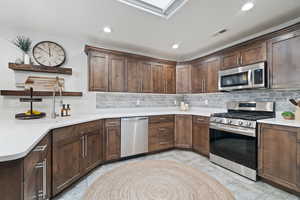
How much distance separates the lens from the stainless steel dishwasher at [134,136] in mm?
2707

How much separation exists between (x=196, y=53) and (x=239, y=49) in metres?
1.33

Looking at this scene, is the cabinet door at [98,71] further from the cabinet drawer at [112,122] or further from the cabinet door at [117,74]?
the cabinet drawer at [112,122]

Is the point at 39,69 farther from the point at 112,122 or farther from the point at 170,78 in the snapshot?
the point at 170,78

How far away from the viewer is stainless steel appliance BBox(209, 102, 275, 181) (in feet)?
6.78

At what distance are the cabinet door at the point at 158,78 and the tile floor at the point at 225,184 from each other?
5.61ft

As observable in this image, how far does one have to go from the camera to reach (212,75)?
3.10 m

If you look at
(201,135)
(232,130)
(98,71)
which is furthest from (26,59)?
(232,130)

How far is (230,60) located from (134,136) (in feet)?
8.29

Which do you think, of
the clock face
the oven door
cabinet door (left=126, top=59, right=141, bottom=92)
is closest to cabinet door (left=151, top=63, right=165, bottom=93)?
cabinet door (left=126, top=59, right=141, bottom=92)

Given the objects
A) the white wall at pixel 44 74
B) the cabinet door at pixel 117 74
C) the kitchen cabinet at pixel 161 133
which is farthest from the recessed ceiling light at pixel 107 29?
the kitchen cabinet at pixel 161 133

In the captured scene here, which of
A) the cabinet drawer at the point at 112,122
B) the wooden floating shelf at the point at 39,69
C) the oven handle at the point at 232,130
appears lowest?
the oven handle at the point at 232,130

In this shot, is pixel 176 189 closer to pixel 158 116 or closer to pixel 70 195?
pixel 70 195

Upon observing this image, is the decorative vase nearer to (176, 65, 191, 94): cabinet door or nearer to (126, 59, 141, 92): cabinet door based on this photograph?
(126, 59, 141, 92): cabinet door

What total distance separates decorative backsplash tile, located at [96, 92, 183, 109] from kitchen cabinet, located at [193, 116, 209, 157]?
3.54ft
